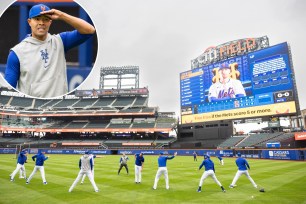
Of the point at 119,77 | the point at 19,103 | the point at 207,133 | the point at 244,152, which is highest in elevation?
the point at 119,77

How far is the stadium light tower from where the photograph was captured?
75.9 m

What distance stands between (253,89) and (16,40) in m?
43.0

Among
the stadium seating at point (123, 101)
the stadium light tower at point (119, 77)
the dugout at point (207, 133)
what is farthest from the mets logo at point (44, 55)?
the stadium light tower at point (119, 77)

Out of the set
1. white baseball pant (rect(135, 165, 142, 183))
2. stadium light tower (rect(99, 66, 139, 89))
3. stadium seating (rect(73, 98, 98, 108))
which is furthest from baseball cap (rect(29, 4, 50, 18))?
stadium light tower (rect(99, 66, 139, 89))

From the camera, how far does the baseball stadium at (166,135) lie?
34.9 ft

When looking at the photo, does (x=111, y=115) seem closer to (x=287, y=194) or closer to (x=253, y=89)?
(x=253, y=89)

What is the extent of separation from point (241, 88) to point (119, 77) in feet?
142

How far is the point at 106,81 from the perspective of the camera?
258 feet

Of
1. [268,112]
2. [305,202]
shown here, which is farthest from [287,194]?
[268,112]

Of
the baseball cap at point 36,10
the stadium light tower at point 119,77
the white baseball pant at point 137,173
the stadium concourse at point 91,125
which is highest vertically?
the stadium light tower at point 119,77

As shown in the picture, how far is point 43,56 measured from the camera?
8.27 ft

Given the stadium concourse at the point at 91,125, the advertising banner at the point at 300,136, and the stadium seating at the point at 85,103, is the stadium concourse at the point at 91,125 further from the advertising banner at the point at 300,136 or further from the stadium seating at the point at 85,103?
the advertising banner at the point at 300,136

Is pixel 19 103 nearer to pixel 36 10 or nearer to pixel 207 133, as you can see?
pixel 207 133

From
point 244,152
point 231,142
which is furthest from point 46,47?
point 231,142
